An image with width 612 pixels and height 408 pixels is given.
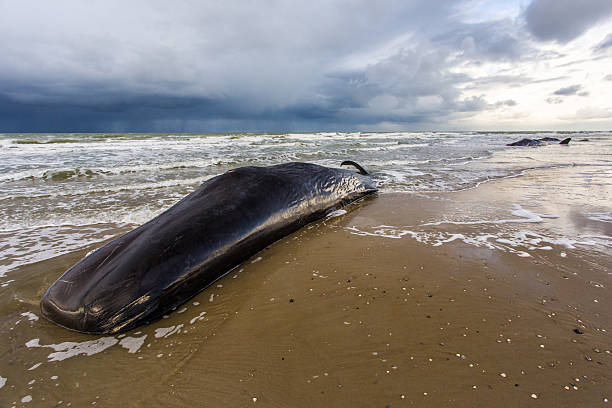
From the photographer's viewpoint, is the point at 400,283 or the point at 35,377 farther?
the point at 400,283

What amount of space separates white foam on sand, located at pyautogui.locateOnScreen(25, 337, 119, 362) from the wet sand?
11 millimetres

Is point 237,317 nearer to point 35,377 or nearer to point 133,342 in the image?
point 133,342

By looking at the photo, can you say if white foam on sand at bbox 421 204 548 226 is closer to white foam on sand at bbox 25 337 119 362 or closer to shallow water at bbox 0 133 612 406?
shallow water at bbox 0 133 612 406

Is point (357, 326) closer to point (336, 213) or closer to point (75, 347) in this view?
point (75, 347)

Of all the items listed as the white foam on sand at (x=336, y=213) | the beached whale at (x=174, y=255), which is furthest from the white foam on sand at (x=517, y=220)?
the beached whale at (x=174, y=255)

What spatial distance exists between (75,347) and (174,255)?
0.79 meters

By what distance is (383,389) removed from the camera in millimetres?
1456

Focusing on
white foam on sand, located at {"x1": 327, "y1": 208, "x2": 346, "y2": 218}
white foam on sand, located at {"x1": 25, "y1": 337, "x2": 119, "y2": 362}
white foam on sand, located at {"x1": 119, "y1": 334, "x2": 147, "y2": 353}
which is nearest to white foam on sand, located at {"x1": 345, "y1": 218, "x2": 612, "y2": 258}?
white foam on sand, located at {"x1": 327, "y1": 208, "x2": 346, "y2": 218}

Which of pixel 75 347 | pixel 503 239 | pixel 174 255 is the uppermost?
pixel 174 255

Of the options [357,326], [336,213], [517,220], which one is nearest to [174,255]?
[357,326]

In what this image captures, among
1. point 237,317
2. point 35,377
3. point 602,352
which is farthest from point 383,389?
point 35,377

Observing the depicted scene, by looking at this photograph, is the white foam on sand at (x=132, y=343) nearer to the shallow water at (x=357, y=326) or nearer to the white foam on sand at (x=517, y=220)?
the shallow water at (x=357, y=326)

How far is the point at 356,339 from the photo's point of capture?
1.80 m

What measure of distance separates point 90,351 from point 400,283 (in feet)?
7.50
